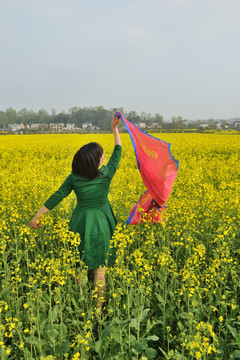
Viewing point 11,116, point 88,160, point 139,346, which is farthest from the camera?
point 11,116

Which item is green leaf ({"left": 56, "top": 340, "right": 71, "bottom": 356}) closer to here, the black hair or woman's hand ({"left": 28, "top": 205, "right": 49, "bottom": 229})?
woman's hand ({"left": 28, "top": 205, "right": 49, "bottom": 229})

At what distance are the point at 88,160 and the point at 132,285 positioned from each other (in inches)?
53.0

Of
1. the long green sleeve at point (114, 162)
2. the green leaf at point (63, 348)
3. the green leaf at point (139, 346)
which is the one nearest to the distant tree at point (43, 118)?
the long green sleeve at point (114, 162)

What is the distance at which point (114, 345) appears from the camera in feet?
8.08

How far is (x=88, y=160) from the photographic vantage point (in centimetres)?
294

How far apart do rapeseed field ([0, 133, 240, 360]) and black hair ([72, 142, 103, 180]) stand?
0.59 m

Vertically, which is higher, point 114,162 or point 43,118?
point 43,118

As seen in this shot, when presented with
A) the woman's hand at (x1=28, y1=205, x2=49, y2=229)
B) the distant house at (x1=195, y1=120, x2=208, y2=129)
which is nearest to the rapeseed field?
the woman's hand at (x1=28, y1=205, x2=49, y2=229)

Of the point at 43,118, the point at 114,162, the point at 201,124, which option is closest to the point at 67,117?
the point at 43,118

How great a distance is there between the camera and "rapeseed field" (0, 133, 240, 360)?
2.35 meters

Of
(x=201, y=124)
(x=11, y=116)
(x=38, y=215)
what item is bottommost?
(x=38, y=215)

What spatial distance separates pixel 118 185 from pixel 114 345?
189 inches

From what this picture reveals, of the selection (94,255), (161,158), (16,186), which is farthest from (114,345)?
(16,186)

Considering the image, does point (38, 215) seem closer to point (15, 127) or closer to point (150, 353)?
point (150, 353)
